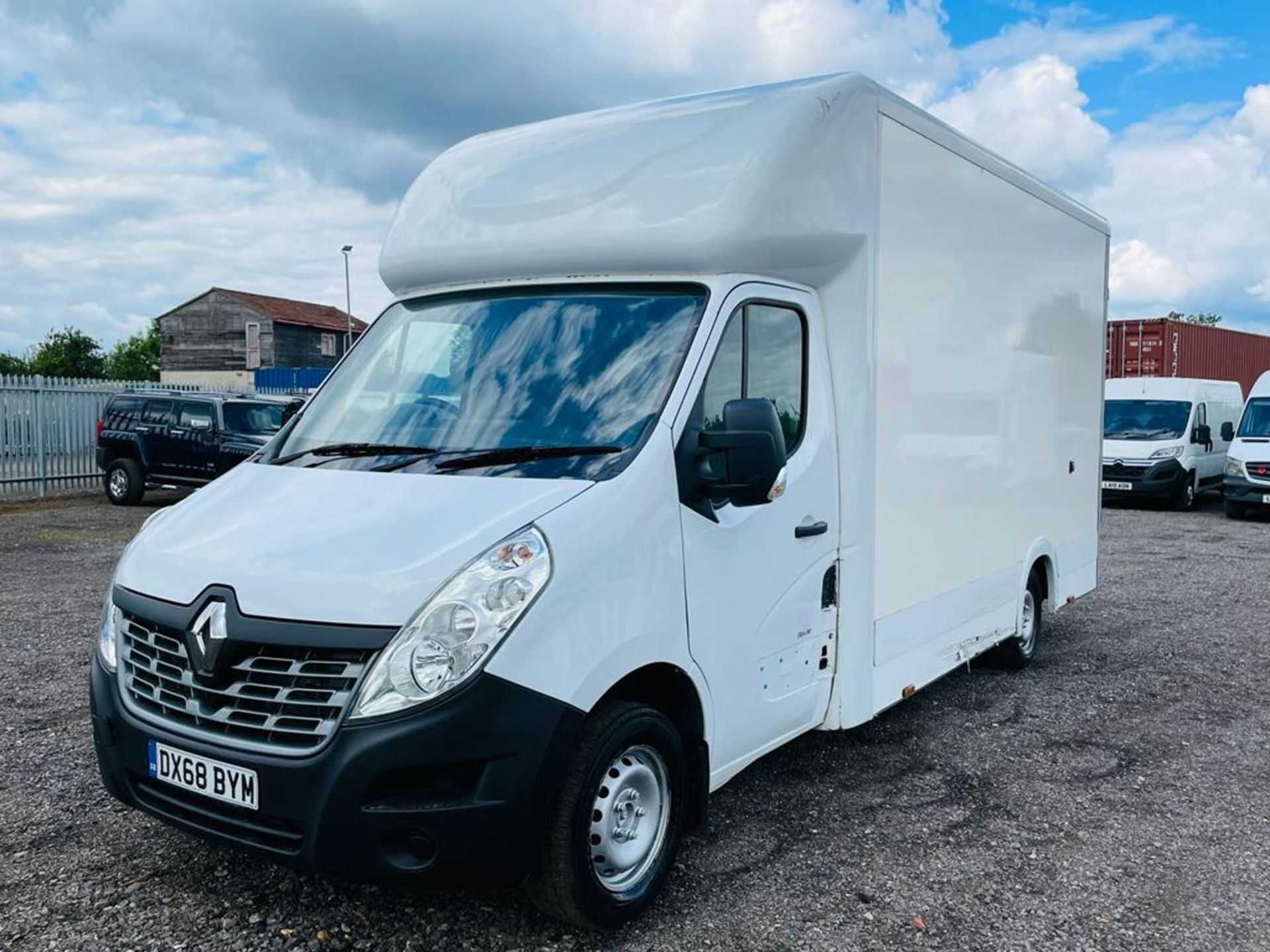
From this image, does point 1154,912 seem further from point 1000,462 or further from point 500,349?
point 500,349

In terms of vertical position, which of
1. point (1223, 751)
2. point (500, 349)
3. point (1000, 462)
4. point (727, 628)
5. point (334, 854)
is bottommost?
point (1223, 751)

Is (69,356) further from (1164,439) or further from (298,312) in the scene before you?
(1164,439)

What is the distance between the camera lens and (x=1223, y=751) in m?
5.65

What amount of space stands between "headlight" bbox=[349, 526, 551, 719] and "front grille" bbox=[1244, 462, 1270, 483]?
16469mm

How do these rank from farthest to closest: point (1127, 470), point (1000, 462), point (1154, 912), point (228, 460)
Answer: point (1127, 470) < point (228, 460) < point (1000, 462) < point (1154, 912)

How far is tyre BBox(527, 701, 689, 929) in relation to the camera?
327 cm

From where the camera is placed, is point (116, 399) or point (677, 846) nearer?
point (677, 846)

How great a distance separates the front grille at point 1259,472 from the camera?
16312 millimetres

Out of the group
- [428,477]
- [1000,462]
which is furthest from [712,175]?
[1000,462]

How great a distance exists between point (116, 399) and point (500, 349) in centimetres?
1581

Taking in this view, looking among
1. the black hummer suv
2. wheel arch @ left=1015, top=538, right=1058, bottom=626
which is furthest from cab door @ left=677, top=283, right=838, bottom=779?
the black hummer suv

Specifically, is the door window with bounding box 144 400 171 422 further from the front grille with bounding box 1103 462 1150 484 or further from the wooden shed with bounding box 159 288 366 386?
the wooden shed with bounding box 159 288 366 386

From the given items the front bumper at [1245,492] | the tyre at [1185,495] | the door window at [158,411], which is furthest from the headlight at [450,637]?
the tyre at [1185,495]

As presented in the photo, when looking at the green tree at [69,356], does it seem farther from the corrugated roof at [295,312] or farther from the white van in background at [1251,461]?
the white van in background at [1251,461]
